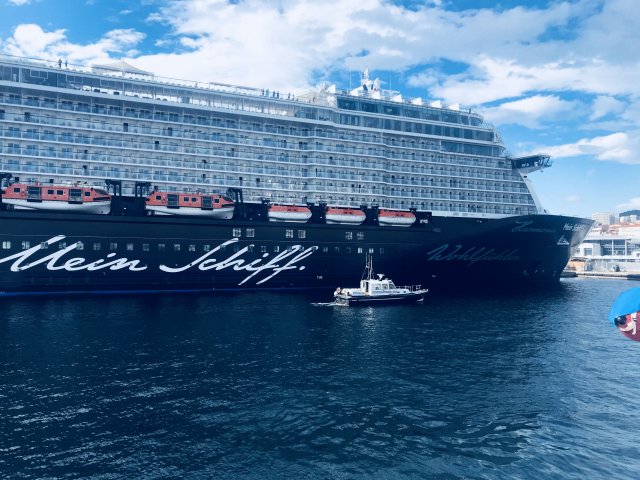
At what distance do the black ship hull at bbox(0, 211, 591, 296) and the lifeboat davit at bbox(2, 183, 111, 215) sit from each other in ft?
2.18

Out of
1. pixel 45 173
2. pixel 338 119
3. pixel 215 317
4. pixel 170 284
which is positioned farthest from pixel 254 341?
pixel 338 119

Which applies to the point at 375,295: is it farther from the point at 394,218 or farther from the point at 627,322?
the point at 627,322

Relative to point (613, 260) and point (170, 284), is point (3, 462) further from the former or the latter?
point (613, 260)

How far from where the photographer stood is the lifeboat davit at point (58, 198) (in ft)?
116

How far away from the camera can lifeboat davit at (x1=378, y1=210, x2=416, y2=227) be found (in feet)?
149

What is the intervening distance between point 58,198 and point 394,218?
30377mm

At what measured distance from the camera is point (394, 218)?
4578 cm

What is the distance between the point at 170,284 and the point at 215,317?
11.6m

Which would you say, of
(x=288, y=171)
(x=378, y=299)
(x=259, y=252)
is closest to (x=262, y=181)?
(x=288, y=171)

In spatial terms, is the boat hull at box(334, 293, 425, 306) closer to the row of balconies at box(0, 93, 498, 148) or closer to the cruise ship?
the cruise ship

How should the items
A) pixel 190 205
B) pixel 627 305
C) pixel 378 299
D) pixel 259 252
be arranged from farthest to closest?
pixel 259 252 < pixel 190 205 < pixel 378 299 < pixel 627 305

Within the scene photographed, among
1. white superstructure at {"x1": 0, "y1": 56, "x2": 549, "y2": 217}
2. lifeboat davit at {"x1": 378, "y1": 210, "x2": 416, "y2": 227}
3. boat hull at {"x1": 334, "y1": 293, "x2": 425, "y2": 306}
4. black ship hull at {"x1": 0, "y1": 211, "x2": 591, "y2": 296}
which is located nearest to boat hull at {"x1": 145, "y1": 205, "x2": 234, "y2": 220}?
black ship hull at {"x1": 0, "y1": 211, "x2": 591, "y2": 296}

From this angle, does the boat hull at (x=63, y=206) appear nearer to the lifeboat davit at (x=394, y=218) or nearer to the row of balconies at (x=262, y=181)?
the row of balconies at (x=262, y=181)

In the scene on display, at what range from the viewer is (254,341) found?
2444 centimetres
